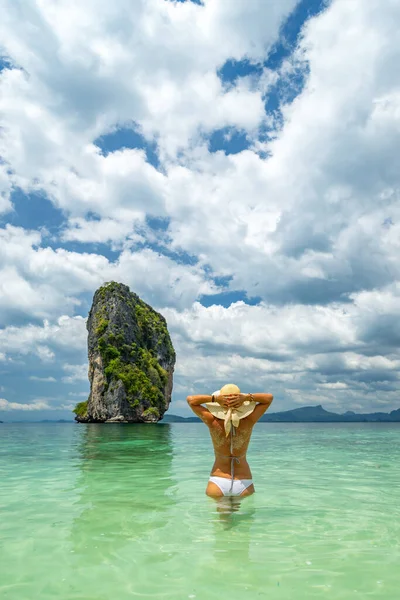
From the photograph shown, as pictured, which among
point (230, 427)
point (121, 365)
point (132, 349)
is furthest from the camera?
point (132, 349)

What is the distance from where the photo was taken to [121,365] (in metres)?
79.4

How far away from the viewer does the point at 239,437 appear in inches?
276

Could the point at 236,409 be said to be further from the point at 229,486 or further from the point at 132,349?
the point at 132,349

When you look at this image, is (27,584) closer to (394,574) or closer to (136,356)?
(394,574)

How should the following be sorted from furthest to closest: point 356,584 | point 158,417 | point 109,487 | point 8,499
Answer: point 158,417, point 109,487, point 8,499, point 356,584

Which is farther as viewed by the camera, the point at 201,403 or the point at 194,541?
the point at 201,403

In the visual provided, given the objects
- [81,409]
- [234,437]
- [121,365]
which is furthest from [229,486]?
[81,409]

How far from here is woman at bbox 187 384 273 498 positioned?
6824mm

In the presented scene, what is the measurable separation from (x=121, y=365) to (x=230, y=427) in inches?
2947

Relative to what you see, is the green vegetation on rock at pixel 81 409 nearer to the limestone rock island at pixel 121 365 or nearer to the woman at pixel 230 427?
the limestone rock island at pixel 121 365

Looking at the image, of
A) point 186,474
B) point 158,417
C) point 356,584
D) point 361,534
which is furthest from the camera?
point 158,417

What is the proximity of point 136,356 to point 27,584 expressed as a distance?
78533 millimetres

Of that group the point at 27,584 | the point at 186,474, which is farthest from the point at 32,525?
the point at 186,474

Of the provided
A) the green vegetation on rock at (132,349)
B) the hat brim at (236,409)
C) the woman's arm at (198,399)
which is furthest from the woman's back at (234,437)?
the green vegetation on rock at (132,349)
